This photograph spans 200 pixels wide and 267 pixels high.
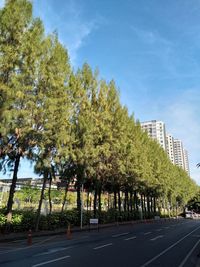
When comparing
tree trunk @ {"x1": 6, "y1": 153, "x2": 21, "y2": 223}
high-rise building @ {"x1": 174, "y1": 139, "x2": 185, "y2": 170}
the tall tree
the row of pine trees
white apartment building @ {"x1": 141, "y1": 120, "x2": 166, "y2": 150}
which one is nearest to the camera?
the tall tree

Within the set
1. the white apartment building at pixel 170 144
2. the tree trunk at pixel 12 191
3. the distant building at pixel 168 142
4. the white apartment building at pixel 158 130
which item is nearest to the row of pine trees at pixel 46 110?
the tree trunk at pixel 12 191

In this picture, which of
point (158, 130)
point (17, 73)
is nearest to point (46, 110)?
point (17, 73)

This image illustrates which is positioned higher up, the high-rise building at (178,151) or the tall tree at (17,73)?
the high-rise building at (178,151)

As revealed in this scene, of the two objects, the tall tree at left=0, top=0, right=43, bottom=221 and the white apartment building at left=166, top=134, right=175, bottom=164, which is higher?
the white apartment building at left=166, top=134, right=175, bottom=164

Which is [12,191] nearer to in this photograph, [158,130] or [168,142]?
[158,130]

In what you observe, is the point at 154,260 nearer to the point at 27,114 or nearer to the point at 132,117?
the point at 27,114

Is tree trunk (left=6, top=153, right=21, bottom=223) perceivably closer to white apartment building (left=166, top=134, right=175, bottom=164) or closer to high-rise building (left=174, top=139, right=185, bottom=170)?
white apartment building (left=166, top=134, right=175, bottom=164)

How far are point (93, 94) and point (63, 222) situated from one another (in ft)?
44.9

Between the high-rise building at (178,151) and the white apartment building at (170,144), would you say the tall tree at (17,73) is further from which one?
the high-rise building at (178,151)

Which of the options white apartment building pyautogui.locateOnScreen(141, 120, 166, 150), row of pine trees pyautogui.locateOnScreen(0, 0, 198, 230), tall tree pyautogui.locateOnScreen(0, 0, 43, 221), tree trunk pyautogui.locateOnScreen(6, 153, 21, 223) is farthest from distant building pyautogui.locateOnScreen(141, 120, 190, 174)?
tall tree pyautogui.locateOnScreen(0, 0, 43, 221)

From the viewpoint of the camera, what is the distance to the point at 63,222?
28.0 meters

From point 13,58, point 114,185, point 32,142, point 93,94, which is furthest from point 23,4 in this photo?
point 114,185

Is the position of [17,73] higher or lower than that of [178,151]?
lower

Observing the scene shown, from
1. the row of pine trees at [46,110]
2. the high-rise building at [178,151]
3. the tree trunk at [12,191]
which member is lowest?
the tree trunk at [12,191]
